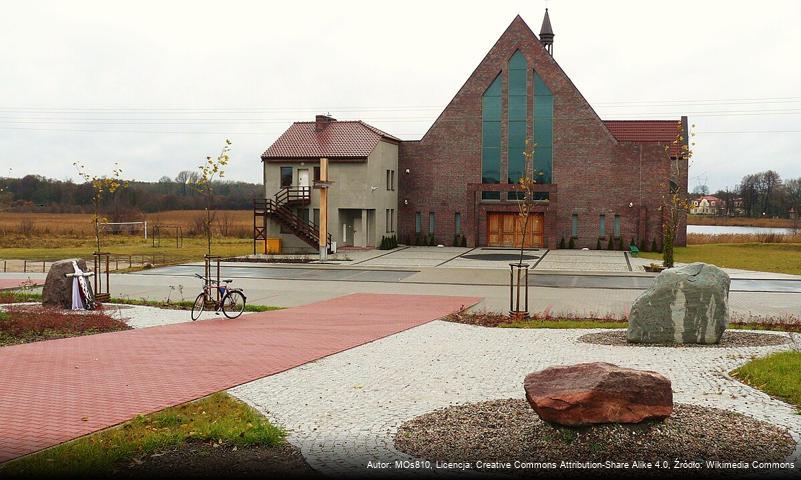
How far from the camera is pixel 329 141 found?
46.1 m

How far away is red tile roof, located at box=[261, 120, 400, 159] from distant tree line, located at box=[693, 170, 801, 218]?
8148 centimetres

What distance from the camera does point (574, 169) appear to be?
151ft

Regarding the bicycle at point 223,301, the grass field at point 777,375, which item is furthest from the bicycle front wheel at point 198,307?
the grass field at point 777,375

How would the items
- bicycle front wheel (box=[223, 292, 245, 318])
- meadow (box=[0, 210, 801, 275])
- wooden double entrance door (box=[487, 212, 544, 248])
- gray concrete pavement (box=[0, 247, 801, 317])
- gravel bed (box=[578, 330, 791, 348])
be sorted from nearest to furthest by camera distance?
1. gravel bed (box=[578, 330, 791, 348])
2. bicycle front wheel (box=[223, 292, 245, 318])
3. gray concrete pavement (box=[0, 247, 801, 317])
4. meadow (box=[0, 210, 801, 275])
5. wooden double entrance door (box=[487, 212, 544, 248])

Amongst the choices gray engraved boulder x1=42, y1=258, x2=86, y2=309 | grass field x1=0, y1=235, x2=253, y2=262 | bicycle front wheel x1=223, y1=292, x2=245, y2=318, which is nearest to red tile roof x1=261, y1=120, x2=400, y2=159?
grass field x1=0, y1=235, x2=253, y2=262

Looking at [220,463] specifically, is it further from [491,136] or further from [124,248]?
[124,248]

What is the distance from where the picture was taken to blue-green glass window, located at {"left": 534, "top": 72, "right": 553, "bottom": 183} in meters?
46.4

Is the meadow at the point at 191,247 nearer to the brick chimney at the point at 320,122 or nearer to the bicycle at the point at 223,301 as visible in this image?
the brick chimney at the point at 320,122

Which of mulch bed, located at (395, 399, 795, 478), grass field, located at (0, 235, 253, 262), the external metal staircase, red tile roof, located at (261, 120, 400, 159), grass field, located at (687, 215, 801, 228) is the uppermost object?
red tile roof, located at (261, 120, 400, 159)

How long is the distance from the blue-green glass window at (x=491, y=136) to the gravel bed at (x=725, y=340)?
32.7 m

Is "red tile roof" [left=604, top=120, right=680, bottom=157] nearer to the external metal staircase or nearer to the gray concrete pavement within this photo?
the gray concrete pavement

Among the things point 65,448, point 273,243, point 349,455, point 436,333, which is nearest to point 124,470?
point 65,448

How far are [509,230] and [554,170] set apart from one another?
463cm

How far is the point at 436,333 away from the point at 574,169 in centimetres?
3287
